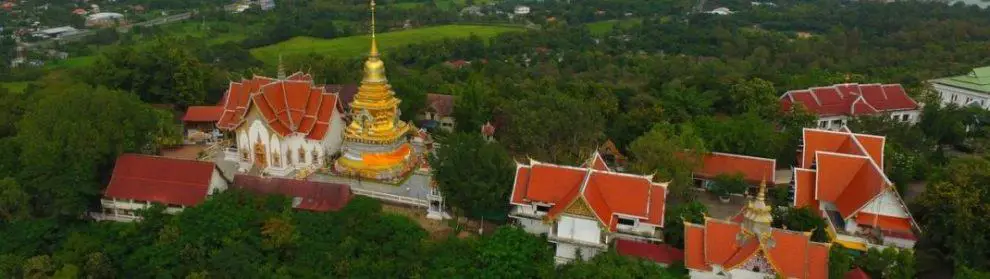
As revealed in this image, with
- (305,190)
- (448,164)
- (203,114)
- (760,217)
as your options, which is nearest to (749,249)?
(760,217)

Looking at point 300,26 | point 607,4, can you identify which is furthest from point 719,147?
point 607,4

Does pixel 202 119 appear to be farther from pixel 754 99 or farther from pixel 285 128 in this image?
pixel 754 99

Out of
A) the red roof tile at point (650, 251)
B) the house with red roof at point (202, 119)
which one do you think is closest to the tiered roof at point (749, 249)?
the red roof tile at point (650, 251)

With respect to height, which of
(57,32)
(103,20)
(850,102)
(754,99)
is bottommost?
(57,32)

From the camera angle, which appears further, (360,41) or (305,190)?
(360,41)

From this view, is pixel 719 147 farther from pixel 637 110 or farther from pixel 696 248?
pixel 696 248

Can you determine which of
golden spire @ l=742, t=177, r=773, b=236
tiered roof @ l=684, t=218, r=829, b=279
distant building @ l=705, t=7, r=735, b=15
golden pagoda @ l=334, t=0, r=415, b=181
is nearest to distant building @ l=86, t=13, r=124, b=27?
golden pagoda @ l=334, t=0, r=415, b=181

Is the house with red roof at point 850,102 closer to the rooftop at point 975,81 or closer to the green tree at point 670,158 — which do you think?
the rooftop at point 975,81
